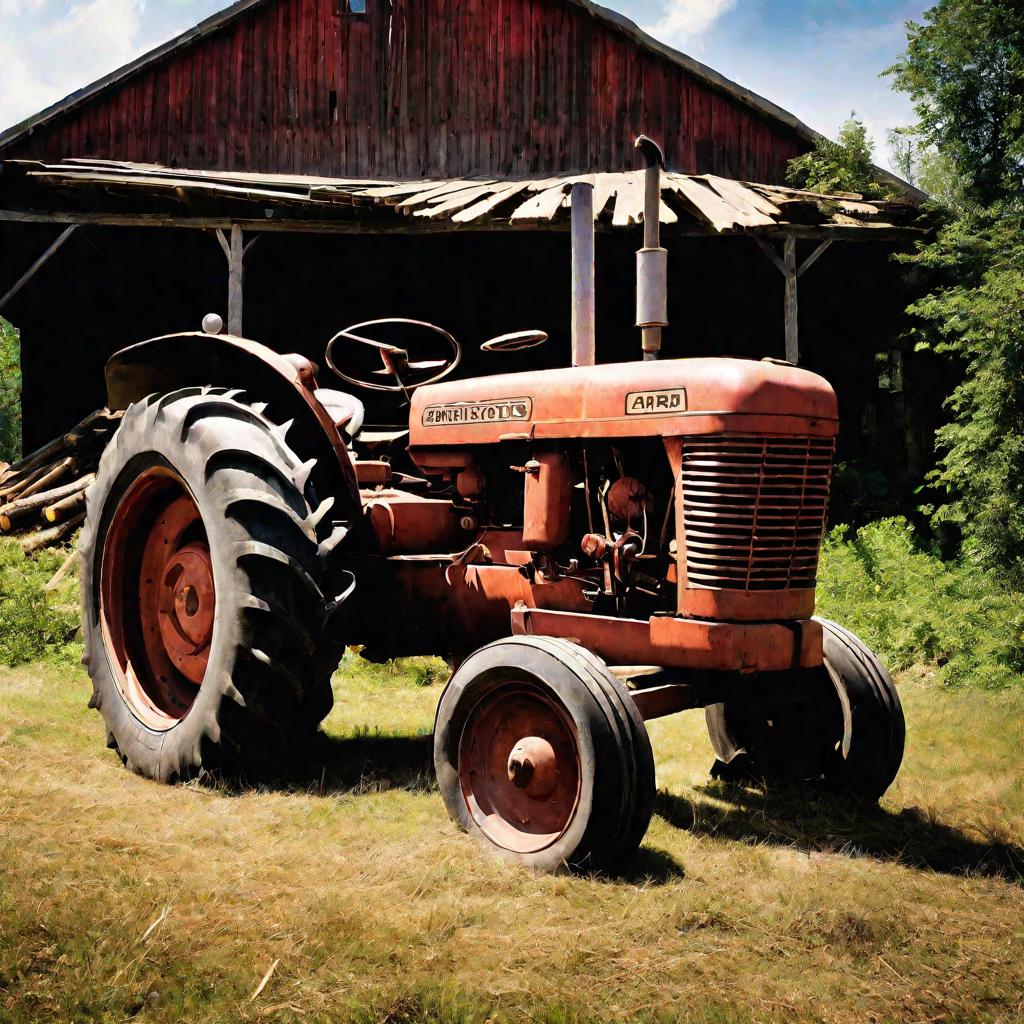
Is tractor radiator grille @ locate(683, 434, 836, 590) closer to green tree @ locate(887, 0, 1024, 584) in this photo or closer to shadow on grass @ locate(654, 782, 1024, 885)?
shadow on grass @ locate(654, 782, 1024, 885)

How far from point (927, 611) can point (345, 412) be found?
4.13 m

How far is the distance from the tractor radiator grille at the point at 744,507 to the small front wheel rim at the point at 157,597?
6.29 feet

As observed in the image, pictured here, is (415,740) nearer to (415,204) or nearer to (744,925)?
(744,925)

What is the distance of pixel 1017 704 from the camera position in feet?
19.6

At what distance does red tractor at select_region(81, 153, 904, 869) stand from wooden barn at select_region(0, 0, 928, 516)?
381 inches

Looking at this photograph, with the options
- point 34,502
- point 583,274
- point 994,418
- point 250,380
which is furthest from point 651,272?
point 34,502

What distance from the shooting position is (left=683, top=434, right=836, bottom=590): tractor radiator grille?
3676 mm

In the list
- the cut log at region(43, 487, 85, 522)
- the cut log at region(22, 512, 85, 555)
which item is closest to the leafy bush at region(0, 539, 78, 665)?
the cut log at region(22, 512, 85, 555)

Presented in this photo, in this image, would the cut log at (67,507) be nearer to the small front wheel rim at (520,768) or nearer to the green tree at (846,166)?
the small front wheel rim at (520,768)

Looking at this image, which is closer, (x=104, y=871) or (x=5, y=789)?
(x=104, y=871)

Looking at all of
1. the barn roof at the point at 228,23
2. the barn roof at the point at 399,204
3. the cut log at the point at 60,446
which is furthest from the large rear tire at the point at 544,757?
the barn roof at the point at 228,23

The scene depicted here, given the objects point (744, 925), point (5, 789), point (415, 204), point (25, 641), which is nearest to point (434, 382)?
point (5, 789)

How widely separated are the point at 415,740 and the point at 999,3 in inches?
400

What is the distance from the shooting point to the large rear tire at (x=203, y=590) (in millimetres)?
4047
